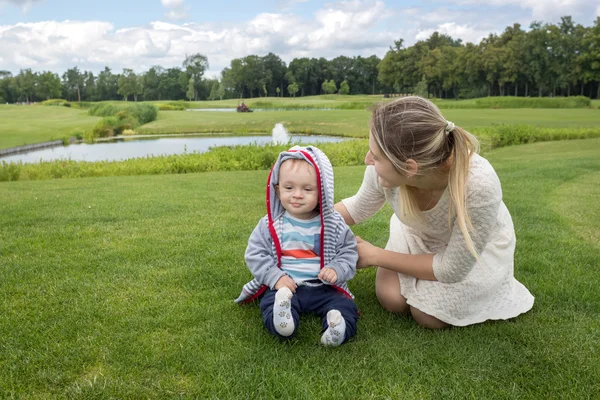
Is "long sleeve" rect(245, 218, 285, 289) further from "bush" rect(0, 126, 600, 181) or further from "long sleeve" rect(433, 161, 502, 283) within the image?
"bush" rect(0, 126, 600, 181)

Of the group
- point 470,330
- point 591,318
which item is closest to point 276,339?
point 470,330

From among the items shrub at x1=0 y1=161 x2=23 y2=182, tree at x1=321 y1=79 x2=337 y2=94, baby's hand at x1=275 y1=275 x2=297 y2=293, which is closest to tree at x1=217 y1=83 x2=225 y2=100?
tree at x1=321 y1=79 x2=337 y2=94

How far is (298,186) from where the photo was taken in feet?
8.89

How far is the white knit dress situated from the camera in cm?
242

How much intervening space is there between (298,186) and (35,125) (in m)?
29.0

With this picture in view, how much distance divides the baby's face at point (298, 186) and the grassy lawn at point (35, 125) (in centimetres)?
2193

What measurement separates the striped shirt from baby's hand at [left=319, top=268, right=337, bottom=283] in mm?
141

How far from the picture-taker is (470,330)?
2764 millimetres

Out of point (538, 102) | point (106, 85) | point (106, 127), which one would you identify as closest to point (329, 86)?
point (106, 85)

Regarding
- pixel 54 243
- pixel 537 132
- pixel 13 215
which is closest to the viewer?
pixel 54 243

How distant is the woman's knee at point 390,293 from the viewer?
2.96 m

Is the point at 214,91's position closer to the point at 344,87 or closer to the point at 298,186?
the point at 344,87

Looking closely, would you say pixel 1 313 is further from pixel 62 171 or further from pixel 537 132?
pixel 537 132

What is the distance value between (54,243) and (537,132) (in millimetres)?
19408
